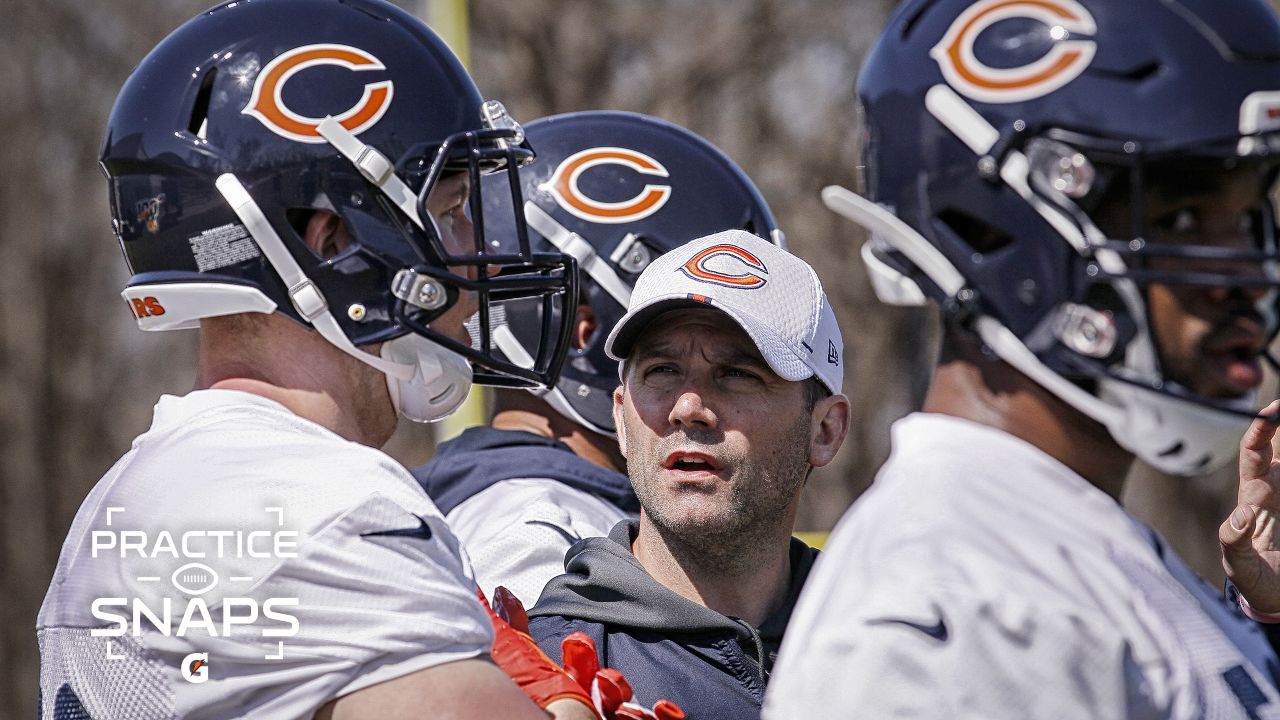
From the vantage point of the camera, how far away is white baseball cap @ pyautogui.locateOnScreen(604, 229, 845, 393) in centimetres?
265

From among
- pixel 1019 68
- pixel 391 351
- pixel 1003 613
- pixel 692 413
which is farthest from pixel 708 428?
pixel 1003 613

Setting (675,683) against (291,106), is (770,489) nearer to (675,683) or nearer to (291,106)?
(675,683)

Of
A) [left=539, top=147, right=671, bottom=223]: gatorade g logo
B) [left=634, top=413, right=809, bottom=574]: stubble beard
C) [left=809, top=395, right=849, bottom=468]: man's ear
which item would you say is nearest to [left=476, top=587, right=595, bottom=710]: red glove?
[left=634, top=413, right=809, bottom=574]: stubble beard

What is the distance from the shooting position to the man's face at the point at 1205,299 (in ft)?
5.44

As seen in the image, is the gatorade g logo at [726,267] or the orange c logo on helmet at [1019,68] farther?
the gatorade g logo at [726,267]

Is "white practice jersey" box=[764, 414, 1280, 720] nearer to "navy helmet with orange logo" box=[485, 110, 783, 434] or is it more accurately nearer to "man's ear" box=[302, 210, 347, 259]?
"man's ear" box=[302, 210, 347, 259]

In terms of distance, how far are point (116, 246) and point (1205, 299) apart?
11.4 metres

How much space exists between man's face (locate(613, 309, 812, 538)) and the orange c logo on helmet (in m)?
1.00

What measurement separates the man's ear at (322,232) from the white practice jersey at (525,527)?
0.81 meters

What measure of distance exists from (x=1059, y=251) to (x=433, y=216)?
103cm

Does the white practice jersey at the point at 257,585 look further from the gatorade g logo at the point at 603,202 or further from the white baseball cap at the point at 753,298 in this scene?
the gatorade g logo at the point at 603,202

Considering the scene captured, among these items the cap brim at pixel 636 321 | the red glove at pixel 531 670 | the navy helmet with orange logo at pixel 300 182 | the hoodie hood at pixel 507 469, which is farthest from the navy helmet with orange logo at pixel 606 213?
the red glove at pixel 531 670

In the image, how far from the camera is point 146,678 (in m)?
1.97

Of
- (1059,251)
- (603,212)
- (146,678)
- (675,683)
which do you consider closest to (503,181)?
(603,212)
